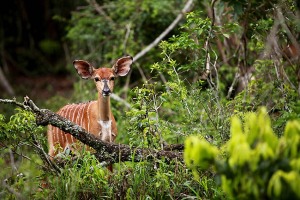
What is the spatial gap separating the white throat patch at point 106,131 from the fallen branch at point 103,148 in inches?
33.9

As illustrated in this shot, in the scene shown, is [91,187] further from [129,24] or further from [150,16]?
[150,16]

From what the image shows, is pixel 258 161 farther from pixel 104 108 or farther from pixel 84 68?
pixel 84 68

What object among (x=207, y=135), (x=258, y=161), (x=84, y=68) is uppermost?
(x=84, y=68)

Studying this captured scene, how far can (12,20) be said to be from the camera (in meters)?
14.1

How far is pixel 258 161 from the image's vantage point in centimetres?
344

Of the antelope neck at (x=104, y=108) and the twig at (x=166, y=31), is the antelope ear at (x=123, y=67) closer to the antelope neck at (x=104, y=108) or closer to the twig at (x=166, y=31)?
the antelope neck at (x=104, y=108)

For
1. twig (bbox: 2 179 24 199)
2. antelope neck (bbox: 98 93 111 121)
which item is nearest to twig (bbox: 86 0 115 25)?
antelope neck (bbox: 98 93 111 121)

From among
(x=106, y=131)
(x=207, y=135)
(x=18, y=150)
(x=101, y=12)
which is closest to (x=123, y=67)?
(x=106, y=131)

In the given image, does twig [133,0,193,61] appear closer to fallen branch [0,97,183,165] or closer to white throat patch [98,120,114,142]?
white throat patch [98,120,114,142]

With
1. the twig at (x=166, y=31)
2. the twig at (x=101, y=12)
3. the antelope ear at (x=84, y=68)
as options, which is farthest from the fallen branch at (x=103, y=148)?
the twig at (x=101, y=12)

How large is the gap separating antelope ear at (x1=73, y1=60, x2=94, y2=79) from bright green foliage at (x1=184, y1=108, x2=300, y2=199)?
3.20m

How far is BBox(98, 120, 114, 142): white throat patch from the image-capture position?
6262mm

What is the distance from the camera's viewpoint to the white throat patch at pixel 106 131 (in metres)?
6.26

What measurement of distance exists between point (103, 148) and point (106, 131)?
0.95 metres
